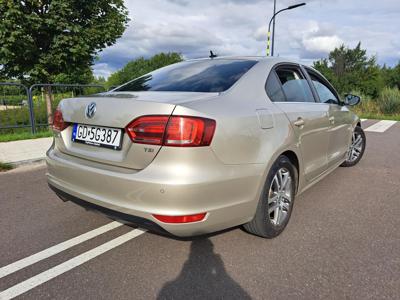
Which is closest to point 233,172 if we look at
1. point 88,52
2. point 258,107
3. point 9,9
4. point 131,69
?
A: point 258,107

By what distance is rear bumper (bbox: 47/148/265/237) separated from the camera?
198 cm

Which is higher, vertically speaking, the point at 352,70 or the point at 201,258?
the point at 352,70

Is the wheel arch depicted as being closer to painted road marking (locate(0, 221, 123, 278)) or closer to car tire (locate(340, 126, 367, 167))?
painted road marking (locate(0, 221, 123, 278))

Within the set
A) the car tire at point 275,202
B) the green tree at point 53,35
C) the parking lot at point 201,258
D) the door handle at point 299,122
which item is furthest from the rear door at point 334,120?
the green tree at point 53,35

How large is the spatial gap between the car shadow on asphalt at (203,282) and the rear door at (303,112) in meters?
1.32

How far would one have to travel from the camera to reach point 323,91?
3924mm

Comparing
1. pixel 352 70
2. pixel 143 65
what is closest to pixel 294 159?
pixel 352 70

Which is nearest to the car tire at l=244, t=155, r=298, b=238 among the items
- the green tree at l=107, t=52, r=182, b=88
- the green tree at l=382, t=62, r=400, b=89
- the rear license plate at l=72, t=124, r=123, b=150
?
the rear license plate at l=72, t=124, r=123, b=150

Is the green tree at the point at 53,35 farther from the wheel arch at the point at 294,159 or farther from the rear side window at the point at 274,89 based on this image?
the wheel arch at the point at 294,159

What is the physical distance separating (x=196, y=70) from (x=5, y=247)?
2.23 metres

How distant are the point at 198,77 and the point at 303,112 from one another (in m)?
1.08

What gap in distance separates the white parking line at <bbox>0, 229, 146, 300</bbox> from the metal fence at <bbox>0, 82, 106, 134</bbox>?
641 centimetres

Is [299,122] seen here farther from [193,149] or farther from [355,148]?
[355,148]

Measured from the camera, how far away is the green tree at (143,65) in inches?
2916
